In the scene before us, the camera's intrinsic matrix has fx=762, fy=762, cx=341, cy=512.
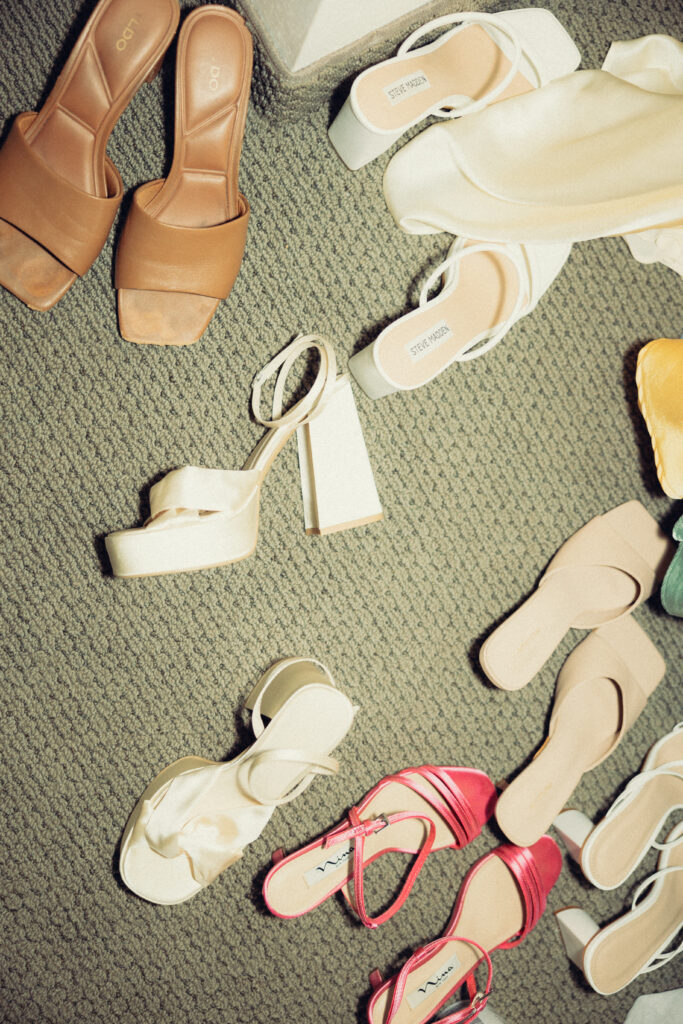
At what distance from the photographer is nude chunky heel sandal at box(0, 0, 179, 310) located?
0.97 metres

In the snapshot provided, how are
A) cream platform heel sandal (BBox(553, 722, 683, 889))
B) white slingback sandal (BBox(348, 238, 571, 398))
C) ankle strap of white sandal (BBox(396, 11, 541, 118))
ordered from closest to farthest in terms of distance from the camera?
1. ankle strap of white sandal (BBox(396, 11, 541, 118))
2. white slingback sandal (BBox(348, 238, 571, 398))
3. cream platform heel sandal (BBox(553, 722, 683, 889))

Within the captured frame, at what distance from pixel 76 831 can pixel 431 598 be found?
2.02 ft

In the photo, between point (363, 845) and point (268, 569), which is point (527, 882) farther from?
point (268, 569)

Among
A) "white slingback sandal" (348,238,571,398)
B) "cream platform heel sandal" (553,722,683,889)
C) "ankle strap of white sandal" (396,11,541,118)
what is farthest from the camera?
"cream platform heel sandal" (553,722,683,889)

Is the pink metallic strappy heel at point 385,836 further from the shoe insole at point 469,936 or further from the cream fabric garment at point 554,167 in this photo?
the cream fabric garment at point 554,167

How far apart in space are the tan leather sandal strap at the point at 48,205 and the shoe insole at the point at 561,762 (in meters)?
0.95

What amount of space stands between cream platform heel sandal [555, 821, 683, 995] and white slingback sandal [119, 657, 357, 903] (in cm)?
51

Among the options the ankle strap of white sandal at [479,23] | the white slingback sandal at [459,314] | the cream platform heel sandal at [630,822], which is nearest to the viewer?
the ankle strap of white sandal at [479,23]

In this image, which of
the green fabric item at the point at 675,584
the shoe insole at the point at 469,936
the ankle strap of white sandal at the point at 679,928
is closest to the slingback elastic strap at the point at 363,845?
the shoe insole at the point at 469,936

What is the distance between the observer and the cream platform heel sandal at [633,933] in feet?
3.84

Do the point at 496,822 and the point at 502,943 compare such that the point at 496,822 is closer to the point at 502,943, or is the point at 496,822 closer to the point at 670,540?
the point at 502,943

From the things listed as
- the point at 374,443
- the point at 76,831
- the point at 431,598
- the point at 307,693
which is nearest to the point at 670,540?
the point at 431,598

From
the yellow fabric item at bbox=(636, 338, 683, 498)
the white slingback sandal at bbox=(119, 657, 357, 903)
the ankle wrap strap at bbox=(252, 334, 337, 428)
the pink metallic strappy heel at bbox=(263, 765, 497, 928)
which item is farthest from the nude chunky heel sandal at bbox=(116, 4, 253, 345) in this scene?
the pink metallic strappy heel at bbox=(263, 765, 497, 928)

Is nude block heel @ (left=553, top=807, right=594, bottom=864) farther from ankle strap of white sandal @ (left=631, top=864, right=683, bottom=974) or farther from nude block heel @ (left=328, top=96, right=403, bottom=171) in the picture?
nude block heel @ (left=328, top=96, right=403, bottom=171)
